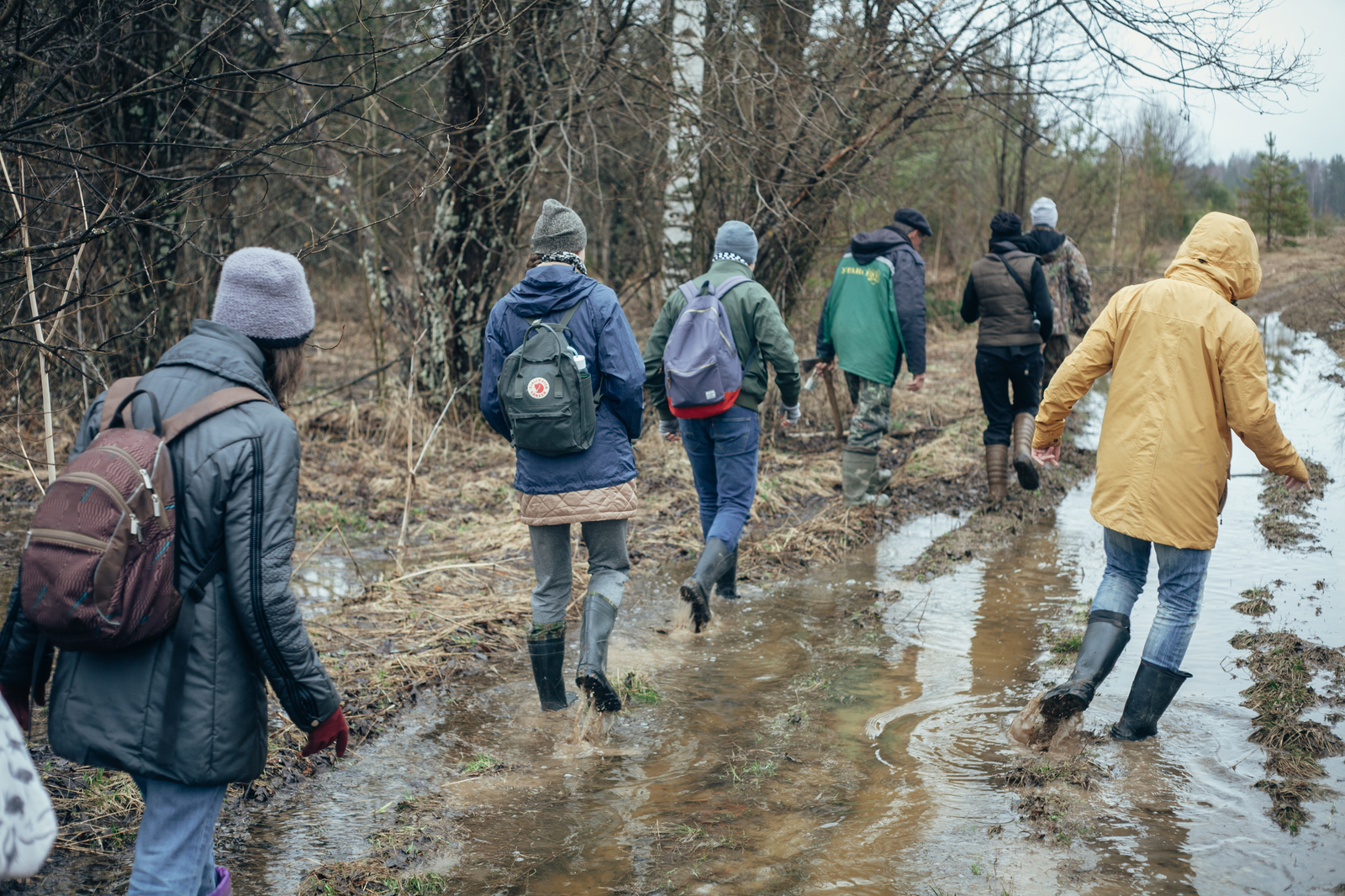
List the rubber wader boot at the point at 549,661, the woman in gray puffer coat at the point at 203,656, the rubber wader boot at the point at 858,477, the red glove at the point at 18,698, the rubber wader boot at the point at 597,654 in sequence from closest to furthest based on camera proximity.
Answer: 1. the woman in gray puffer coat at the point at 203,656
2. the red glove at the point at 18,698
3. the rubber wader boot at the point at 597,654
4. the rubber wader boot at the point at 549,661
5. the rubber wader boot at the point at 858,477

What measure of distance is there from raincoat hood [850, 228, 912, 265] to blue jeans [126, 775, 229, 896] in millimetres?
6114

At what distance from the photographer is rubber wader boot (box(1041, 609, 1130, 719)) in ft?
12.4

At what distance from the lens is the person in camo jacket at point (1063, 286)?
7.94m

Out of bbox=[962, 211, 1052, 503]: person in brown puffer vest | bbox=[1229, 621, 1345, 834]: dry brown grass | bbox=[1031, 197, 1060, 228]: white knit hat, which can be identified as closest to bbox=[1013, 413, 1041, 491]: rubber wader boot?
bbox=[962, 211, 1052, 503]: person in brown puffer vest

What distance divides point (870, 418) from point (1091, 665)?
153 inches

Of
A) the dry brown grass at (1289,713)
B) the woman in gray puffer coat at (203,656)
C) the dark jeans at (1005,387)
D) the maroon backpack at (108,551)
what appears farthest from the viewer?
the dark jeans at (1005,387)

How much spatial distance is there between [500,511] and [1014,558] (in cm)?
377

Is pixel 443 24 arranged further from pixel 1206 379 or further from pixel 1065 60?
pixel 1206 379

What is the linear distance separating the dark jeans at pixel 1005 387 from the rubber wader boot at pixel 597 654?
14.2 feet

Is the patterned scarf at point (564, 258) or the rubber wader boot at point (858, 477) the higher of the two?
the patterned scarf at point (564, 258)

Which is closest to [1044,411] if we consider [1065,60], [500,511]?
[500,511]

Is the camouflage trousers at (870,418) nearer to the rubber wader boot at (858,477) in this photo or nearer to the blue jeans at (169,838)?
the rubber wader boot at (858,477)

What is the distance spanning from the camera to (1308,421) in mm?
10898

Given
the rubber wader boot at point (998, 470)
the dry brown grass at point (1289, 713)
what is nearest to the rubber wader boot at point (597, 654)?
the dry brown grass at point (1289, 713)
